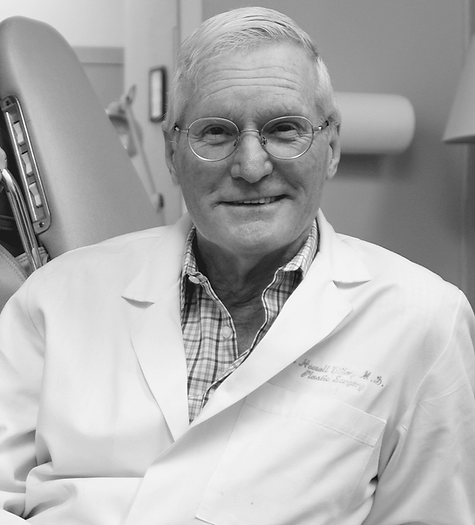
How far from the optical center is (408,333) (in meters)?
1.01

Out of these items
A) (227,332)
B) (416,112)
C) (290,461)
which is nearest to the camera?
(290,461)

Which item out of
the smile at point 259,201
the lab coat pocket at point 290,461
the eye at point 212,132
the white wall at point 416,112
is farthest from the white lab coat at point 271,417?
the white wall at point 416,112

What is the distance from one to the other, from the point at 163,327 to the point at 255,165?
10.7 inches

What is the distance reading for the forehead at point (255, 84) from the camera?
1.01m

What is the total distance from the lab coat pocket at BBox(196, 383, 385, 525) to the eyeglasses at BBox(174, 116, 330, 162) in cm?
32

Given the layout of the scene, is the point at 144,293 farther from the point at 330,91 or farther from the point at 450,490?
the point at 450,490

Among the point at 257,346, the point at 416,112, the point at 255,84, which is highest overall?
the point at 255,84

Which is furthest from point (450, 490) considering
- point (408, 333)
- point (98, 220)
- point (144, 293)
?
point (98, 220)

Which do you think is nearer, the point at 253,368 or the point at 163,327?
the point at 253,368

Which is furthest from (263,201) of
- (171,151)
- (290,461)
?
(290,461)

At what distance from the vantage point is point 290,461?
961 mm

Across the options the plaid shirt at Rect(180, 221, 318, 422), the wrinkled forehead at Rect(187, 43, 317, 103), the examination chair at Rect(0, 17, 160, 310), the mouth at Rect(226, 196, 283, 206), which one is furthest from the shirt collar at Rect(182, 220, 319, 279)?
the examination chair at Rect(0, 17, 160, 310)

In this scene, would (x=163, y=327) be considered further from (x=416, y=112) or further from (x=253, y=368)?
(x=416, y=112)

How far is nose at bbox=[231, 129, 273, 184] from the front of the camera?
3.26 ft
